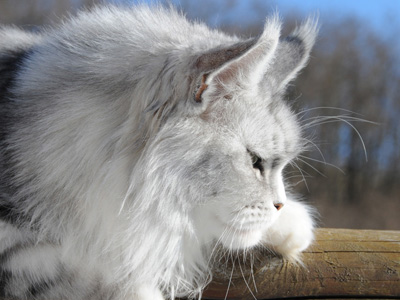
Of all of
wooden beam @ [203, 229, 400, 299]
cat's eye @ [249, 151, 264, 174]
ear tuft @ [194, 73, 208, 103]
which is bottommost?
wooden beam @ [203, 229, 400, 299]

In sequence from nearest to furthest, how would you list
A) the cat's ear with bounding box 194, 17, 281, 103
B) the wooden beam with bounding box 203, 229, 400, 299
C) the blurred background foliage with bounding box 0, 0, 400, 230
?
the cat's ear with bounding box 194, 17, 281, 103, the wooden beam with bounding box 203, 229, 400, 299, the blurred background foliage with bounding box 0, 0, 400, 230

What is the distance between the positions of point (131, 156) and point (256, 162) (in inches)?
16.0

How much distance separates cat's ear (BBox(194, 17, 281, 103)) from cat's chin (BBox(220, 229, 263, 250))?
0.46 metres

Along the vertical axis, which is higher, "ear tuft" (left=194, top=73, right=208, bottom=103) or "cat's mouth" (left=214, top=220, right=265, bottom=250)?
"ear tuft" (left=194, top=73, right=208, bottom=103)

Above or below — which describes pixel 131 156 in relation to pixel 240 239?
above

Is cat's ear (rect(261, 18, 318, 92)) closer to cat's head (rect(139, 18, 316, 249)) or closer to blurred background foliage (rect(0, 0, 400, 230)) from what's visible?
cat's head (rect(139, 18, 316, 249))

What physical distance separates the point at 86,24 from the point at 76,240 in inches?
29.3

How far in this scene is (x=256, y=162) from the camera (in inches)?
64.2

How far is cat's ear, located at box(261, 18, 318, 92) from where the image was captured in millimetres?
1793

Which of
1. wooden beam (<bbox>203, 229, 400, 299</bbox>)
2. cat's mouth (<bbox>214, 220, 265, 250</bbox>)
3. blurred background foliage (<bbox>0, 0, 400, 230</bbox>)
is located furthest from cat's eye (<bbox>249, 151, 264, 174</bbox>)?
blurred background foliage (<bbox>0, 0, 400, 230</bbox>)

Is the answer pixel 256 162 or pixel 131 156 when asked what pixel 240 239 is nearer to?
pixel 256 162

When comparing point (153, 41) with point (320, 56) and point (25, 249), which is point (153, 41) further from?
point (320, 56)

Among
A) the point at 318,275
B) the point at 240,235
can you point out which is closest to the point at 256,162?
the point at 240,235

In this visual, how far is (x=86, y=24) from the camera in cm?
175
